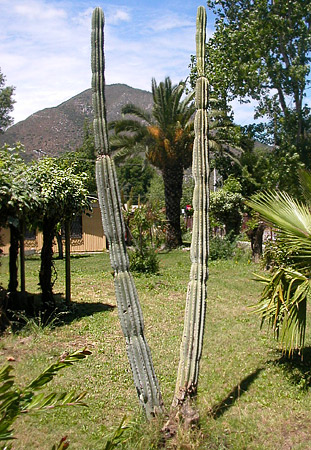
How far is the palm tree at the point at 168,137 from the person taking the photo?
19.9 m

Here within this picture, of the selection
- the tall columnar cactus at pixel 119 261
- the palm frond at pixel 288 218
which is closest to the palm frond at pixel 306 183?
the palm frond at pixel 288 218

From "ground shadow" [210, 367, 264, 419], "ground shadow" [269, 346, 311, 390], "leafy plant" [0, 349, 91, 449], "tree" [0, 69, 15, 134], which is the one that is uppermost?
"tree" [0, 69, 15, 134]

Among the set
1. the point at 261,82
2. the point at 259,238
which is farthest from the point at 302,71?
the point at 259,238

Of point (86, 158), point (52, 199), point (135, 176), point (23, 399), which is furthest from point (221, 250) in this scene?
point (135, 176)

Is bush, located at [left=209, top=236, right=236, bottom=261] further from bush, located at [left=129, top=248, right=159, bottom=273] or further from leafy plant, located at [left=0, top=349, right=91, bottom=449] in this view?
leafy plant, located at [left=0, top=349, right=91, bottom=449]

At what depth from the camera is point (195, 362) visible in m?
4.66

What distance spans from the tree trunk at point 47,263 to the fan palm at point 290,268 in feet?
13.7

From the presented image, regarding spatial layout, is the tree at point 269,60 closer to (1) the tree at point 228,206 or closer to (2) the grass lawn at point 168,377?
(1) the tree at point 228,206

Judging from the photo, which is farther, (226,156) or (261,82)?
(226,156)

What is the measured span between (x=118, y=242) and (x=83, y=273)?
10143 millimetres

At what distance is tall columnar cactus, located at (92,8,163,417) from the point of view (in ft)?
14.9

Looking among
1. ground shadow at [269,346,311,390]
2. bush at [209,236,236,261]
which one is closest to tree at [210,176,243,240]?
bush at [209,236,236,261]

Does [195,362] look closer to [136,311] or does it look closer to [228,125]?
[136,311]

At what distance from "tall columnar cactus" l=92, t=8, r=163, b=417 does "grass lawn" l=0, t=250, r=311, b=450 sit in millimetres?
324
